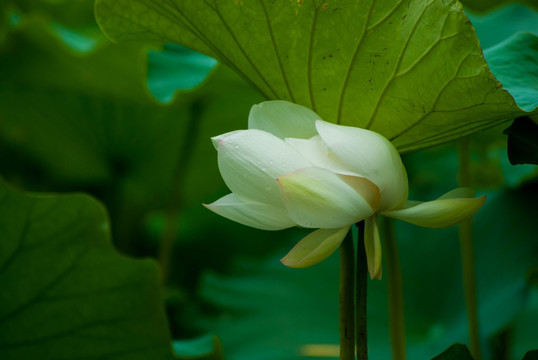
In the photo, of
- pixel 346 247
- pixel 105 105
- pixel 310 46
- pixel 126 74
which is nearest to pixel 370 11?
pixel 310 46

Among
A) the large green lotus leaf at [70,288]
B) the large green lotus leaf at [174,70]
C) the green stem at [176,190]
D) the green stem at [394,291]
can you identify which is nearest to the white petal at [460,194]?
the green stem at [394,291]

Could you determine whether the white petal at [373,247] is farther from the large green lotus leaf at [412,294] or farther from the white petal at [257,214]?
the large green lotus leaf at [412,294]

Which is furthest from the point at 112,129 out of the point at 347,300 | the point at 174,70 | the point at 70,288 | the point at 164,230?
the point at 347,300

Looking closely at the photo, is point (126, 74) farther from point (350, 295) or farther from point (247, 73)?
point (350, 295)

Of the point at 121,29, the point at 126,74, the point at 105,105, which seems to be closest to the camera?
the point at 121,29

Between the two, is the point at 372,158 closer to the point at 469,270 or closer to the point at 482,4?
the point at 469,270

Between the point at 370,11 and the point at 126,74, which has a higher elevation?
the point at 370,11
